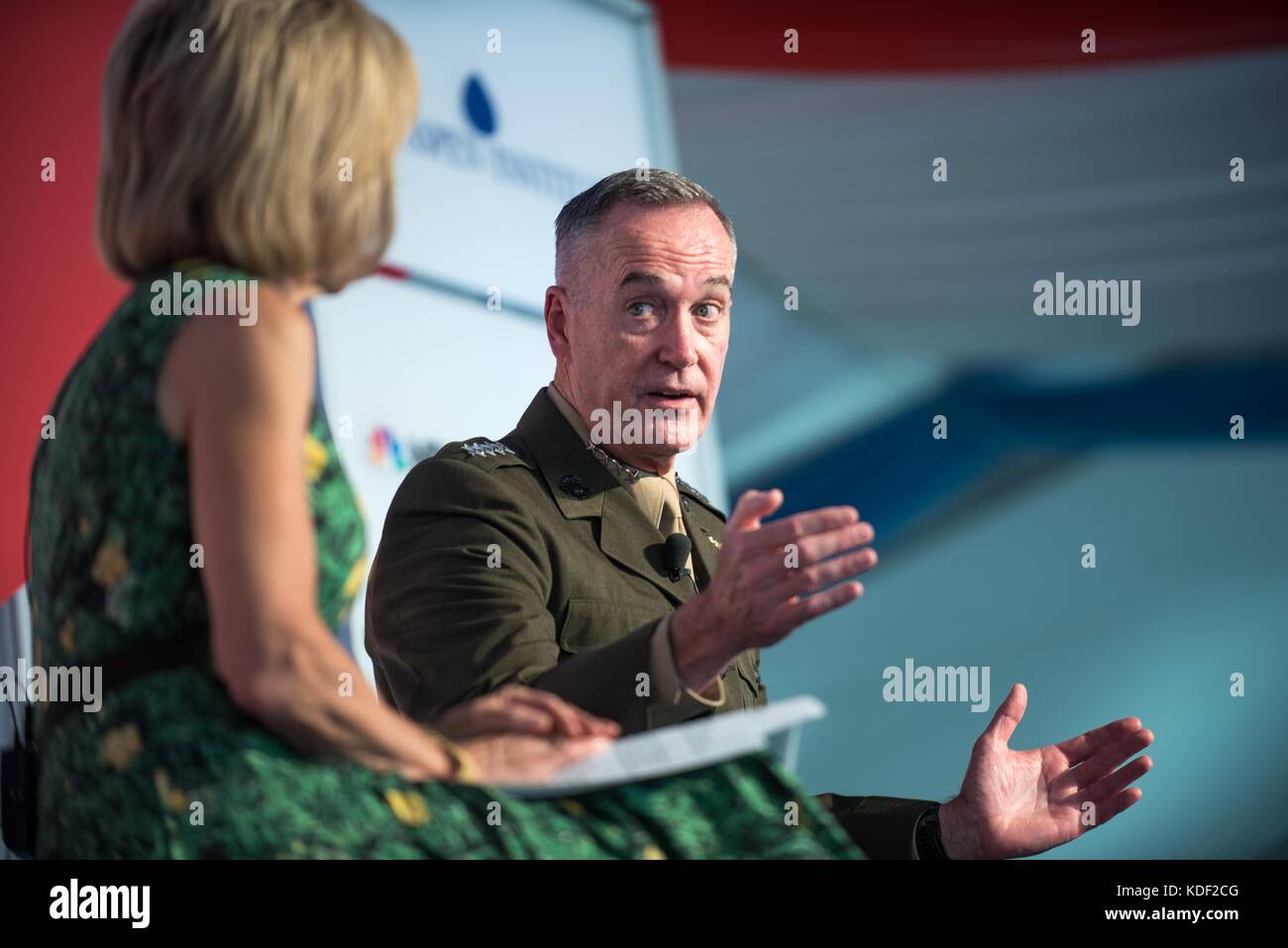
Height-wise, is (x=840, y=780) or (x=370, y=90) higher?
(x=370, y=90)

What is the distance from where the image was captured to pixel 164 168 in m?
1.49

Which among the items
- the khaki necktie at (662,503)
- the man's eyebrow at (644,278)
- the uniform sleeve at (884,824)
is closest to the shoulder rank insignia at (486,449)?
the khaki necktie at (662,503)

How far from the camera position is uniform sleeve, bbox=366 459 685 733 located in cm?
195

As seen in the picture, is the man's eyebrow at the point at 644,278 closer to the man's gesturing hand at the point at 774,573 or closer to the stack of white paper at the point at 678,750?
the man's gesturing hand at the point at 774,573

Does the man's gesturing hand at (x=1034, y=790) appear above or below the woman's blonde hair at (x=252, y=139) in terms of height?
below

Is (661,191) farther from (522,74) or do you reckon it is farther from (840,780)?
(840,780)

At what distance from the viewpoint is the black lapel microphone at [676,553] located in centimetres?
237

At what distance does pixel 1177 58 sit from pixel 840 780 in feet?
8.31

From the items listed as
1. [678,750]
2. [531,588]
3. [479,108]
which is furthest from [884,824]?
[479,108]

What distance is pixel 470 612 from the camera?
2119 millimetres

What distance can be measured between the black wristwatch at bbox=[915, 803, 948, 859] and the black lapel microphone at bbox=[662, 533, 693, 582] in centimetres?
52

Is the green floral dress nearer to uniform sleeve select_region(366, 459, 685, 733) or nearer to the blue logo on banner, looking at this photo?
uniform sleeve select_region(366, 459, 685, 733)

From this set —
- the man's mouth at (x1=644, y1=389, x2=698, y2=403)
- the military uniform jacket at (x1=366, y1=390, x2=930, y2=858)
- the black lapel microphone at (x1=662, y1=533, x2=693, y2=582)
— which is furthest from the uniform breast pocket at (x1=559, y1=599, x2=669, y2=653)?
the man's mouth at (x1=644, y1=389, x2=698, y2=403)

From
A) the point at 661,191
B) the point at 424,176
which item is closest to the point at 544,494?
the point at 661,191
